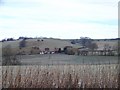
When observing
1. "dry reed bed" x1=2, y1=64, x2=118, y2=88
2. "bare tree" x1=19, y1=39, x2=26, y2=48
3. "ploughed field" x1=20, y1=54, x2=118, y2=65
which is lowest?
"dry reed bed" x1=2, y1=64, x2=118, y2=88

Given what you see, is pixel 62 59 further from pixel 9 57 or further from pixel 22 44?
pixel 9 57

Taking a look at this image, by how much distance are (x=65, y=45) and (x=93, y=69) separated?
4305 millimetres

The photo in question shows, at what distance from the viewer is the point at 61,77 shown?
26.6ft

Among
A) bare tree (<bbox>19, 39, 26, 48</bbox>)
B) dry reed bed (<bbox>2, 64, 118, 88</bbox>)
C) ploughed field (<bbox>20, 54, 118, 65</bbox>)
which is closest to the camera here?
dry reed bed (<bbox>2, 64, 118, 88</bbox>)

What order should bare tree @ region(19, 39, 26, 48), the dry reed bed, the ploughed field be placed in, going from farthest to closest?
bare tree @ region(19, 39, 26, 48), the ploughed field, the dry reed bed

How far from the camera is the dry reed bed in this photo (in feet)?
26.3

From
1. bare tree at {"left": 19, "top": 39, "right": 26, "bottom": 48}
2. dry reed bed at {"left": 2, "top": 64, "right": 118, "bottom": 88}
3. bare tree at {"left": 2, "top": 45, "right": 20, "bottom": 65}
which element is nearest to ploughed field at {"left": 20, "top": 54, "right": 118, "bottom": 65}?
bare tree at {"left": 2, "top": 45, "right": 20, "bottom": 65}

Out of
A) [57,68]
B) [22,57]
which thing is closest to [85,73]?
[57,68]

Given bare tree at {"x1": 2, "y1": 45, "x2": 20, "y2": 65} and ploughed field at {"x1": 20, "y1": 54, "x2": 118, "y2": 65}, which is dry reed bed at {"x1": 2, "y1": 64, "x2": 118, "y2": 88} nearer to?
ploughed field at {"x1": 20, "y1": 54, "x2": 118, "y2": 65}

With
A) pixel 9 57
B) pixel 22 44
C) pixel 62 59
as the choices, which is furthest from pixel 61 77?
pixel 22 44

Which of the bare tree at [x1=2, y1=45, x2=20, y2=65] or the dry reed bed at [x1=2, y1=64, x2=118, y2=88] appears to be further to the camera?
the bare tree at [x1=2, y1=45, x2=20, y2=65]

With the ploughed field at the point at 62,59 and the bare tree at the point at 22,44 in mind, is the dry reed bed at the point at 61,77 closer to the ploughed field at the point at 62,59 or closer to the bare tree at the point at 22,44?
the ploughed field at the point at 62,59

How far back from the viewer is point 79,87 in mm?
7965

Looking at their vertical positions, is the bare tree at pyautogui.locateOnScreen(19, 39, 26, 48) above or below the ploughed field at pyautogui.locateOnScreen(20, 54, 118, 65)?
above
